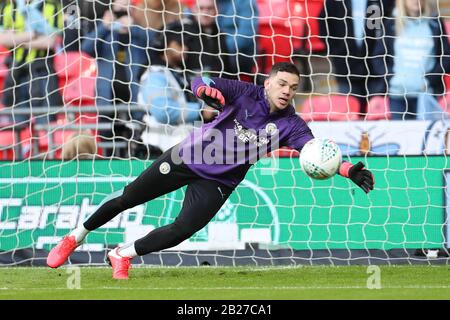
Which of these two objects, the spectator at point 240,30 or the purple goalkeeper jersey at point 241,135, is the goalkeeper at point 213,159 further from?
the spectator at point 240,30

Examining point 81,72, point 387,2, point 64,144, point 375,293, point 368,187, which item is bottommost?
point 375,293

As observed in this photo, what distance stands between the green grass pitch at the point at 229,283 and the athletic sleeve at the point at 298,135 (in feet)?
3.68

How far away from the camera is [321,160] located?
7.39 meters

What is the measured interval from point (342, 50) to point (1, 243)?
4869 millimetres

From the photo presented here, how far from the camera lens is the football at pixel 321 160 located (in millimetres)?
7387

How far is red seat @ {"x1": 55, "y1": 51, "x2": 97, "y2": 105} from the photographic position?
1184 cm

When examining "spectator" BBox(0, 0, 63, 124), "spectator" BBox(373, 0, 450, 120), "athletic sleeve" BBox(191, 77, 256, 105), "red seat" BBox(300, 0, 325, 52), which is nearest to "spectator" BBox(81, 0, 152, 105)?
"spectator" BBox(0, 0, 63, 124)

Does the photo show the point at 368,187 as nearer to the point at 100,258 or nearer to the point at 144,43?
the point at 100,258

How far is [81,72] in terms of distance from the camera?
471 inches

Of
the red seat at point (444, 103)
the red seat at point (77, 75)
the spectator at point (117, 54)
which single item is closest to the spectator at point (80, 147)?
the spectator at point (117, 54)

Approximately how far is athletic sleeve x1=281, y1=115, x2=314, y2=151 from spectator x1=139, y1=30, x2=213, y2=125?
11.4 ft

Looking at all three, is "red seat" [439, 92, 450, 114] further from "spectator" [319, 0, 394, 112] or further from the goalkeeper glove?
the goalkeeper glove

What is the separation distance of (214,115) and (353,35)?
80.4 inches

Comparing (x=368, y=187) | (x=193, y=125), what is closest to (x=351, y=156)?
(x=193, y=125)
